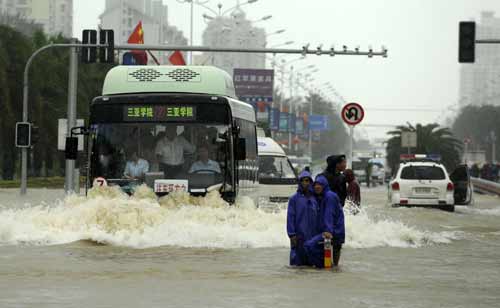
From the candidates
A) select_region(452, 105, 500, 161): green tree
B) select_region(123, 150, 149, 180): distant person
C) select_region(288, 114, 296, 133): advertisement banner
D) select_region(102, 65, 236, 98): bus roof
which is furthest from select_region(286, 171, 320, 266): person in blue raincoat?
select_region(452, 105, 500, 161): green tree

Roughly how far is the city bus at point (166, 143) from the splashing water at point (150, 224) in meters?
0.24

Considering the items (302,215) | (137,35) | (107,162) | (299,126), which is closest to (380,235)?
(107,162)

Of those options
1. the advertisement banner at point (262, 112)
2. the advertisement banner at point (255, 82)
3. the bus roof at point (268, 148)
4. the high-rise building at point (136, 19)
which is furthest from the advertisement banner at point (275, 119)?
the bus roof at point (268, 148)

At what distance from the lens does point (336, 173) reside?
20.6 meters

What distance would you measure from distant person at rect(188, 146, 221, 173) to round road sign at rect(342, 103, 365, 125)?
9.15 m

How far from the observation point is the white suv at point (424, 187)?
4016 centimetres

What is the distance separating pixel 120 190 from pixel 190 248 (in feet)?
6.99

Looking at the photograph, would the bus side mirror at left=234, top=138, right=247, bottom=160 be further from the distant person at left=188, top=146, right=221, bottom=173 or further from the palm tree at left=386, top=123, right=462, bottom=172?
the palm tree at left=386, top=123, right=462, bottom=172

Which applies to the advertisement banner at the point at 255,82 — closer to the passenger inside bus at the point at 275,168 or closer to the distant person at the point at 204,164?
the passenger inside bus at the point at 275,168

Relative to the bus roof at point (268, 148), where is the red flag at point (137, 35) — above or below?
above

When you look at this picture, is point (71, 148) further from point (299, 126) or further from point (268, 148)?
point (299, 126)

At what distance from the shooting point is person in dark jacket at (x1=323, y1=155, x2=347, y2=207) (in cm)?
2009

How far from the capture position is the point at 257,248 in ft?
71.4

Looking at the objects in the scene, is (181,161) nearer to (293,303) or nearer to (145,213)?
(145,213)
